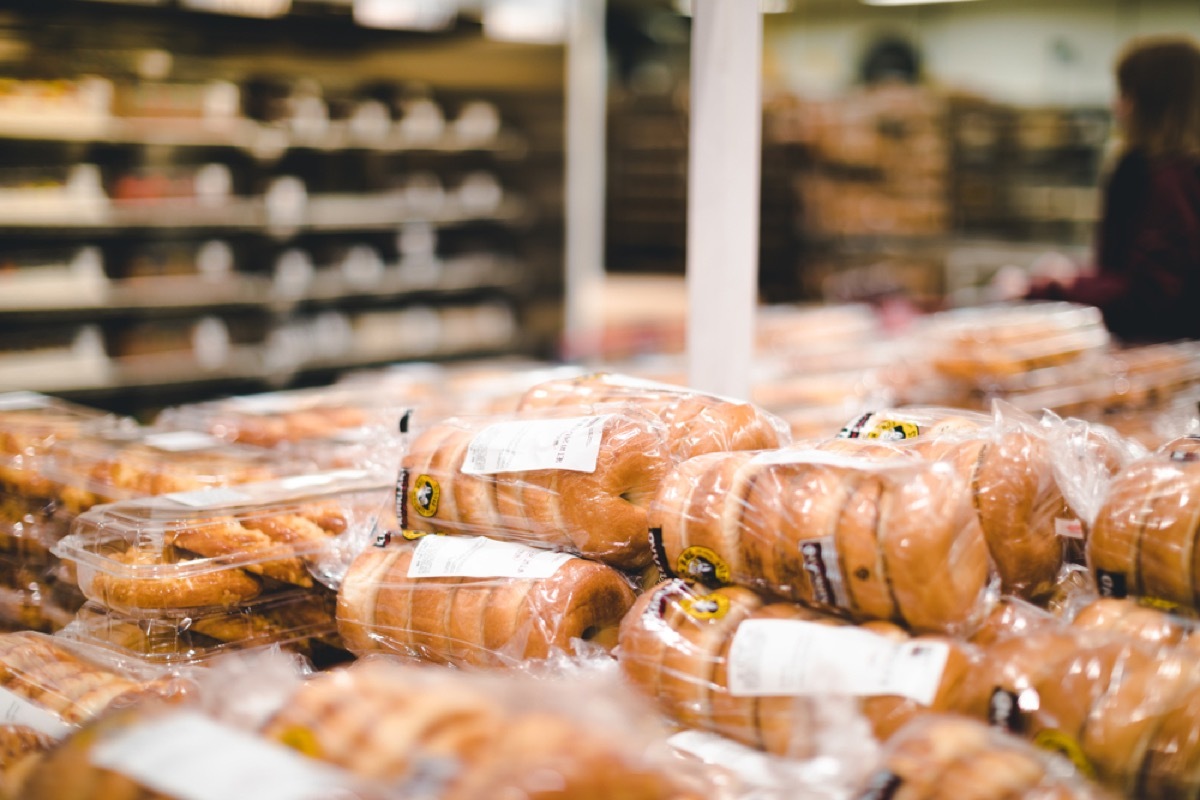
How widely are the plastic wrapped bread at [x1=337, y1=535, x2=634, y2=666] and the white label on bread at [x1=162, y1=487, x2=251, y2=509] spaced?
0.32m

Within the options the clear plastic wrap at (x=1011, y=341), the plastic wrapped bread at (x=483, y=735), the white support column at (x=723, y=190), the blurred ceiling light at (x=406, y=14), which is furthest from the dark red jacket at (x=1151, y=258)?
the blurred ceiling light at (x=406, y=14)

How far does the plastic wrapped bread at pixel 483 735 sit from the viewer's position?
85 centimetres

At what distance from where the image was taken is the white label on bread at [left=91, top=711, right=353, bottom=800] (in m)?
0.86

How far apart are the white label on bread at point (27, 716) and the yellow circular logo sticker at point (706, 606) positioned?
732 millimetres

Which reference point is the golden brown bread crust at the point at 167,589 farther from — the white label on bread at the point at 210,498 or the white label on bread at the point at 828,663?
the white label on bread at the point at 828,663

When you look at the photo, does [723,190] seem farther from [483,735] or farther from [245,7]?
[245,7]

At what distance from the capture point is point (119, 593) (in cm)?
157

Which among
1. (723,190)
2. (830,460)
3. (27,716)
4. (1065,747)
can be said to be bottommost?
(27,716)

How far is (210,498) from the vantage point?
1.74 meters

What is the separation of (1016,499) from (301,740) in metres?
0.80

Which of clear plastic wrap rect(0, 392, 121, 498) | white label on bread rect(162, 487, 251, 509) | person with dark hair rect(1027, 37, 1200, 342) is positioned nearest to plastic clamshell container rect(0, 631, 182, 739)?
white label on bread rect(162, 487, 251, 509)

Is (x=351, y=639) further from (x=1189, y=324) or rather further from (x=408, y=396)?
(x=1189, y=324)

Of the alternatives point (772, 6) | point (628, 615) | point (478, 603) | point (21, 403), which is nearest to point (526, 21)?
point (772, 6)

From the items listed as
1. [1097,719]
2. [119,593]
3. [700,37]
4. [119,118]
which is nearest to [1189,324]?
[700,37]
